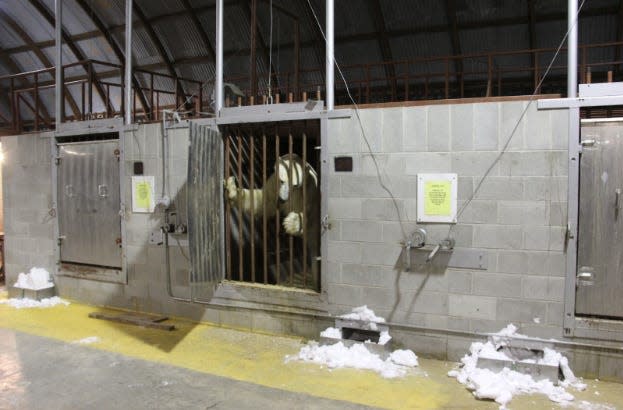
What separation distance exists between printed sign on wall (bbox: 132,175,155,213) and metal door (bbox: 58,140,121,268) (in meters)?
0.35

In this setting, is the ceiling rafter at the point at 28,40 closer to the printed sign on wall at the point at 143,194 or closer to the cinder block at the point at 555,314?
the printed sign on wall at the point at 143,194

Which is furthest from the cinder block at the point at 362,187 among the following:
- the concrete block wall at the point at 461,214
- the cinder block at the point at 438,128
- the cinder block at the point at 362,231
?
the cinder block at the point at 438,128

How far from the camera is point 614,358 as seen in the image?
393cm

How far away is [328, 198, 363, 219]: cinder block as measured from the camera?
4.68 meters

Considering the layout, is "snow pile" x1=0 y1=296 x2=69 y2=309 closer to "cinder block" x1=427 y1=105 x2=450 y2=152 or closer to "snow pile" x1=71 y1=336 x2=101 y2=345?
"snow pile" x1=71 y1=336 x2=101 y2=345

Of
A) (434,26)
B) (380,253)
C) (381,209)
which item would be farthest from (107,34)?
(380,253)

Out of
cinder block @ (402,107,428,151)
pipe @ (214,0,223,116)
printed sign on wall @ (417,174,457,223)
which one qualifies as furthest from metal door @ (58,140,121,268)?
printed sign on wall @ (417,174,457,223)

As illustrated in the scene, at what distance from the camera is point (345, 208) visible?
4.74m

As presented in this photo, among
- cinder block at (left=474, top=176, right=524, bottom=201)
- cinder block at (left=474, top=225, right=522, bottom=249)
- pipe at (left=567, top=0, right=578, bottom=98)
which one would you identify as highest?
pipe at (left=567, top=0, right=578, bottom=98)

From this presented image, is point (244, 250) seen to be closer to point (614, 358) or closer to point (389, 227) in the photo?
point (389, 227)

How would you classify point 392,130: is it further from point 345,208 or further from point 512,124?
point 512,124

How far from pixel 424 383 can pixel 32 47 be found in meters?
13.9

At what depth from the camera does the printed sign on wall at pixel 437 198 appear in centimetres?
431

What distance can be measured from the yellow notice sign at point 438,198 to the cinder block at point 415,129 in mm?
355
